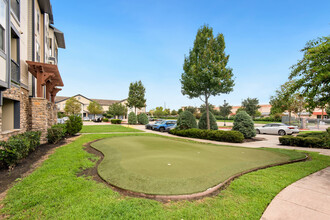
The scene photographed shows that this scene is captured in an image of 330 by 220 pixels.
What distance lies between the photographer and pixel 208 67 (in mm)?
13508

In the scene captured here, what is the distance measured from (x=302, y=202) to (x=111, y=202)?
3916 mm

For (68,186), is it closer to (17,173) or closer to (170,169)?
(17,173)

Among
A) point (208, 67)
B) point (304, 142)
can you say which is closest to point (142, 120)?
point (208, 67)

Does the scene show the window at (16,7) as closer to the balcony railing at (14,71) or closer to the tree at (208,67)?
the balcony railing at (14,71)

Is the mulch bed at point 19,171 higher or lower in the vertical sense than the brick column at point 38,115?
lower

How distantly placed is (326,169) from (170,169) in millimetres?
5477

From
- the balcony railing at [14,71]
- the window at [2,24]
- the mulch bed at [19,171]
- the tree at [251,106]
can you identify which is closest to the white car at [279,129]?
the mulch bed at [19,171]

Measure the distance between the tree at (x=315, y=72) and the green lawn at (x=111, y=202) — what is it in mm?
3329

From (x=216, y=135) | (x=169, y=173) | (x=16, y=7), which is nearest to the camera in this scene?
(x=169, y=173)

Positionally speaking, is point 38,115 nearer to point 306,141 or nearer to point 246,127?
point 246,127

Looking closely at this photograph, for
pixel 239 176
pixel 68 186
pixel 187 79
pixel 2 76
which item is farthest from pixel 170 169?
pixel 187 79

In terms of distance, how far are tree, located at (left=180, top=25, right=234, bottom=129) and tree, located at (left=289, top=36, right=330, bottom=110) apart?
6.78 m

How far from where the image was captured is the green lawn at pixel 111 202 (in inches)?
108

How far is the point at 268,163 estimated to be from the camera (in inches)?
230
